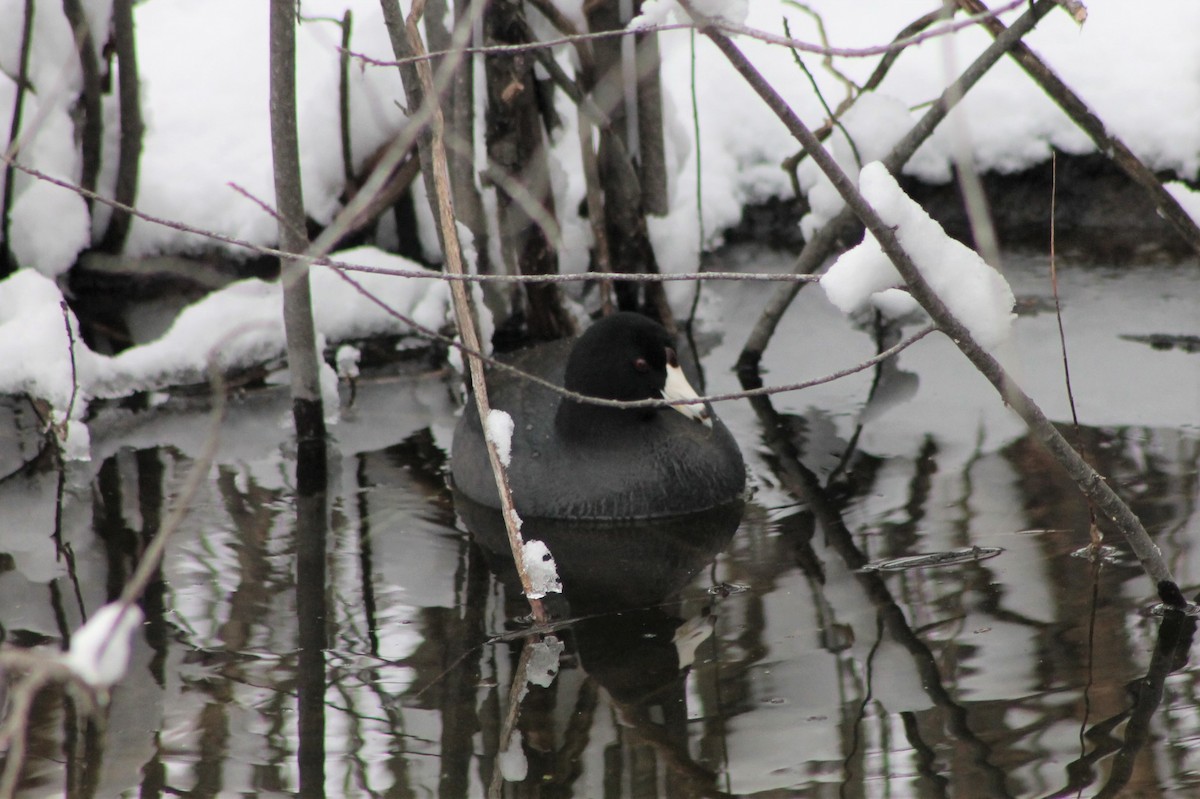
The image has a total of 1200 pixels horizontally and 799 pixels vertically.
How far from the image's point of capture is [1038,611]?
3.03 meters

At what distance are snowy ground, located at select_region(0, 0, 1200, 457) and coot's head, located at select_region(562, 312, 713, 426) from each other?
37.6 inches

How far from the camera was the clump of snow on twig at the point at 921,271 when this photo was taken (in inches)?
86.7

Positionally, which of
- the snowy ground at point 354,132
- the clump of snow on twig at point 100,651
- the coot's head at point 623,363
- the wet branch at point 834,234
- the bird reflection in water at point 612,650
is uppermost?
the snowy ground at point 354,132

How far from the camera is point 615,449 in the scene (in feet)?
13.6

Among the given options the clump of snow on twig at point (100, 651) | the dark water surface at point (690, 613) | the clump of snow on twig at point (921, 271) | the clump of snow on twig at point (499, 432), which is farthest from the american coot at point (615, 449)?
the clump of snow on twig at point (100, 651)

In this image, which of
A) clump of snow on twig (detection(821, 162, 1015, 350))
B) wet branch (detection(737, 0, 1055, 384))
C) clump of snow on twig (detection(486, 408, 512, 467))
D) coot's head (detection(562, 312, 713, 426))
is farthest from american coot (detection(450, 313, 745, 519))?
clump of snow on twig (detection(821, 162, 1015, 350))

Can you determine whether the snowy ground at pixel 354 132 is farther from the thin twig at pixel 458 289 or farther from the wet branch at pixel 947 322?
the wet branch at pixel 947 322

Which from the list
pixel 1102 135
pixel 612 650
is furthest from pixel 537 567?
pixel 1102 135

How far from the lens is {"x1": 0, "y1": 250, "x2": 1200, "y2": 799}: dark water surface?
2543 millimetres

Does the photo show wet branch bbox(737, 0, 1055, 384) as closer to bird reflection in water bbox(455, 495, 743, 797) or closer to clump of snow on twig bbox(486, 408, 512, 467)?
bird reflection in water bbox(455, 495, 743, 797)

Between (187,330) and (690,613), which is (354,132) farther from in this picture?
(690,613)

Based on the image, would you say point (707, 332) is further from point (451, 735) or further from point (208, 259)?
point (451, 735)

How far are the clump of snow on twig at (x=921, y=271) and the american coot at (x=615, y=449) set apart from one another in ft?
5.50

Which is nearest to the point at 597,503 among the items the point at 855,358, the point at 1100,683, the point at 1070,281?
the point at 855,358
